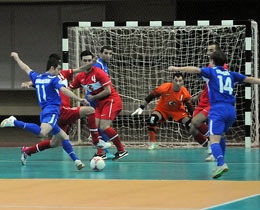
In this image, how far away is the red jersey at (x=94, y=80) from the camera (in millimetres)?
8758

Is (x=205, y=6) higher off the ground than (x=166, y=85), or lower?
higher

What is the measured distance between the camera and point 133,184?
20.2 feet

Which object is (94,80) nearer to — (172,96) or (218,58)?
(172,96)

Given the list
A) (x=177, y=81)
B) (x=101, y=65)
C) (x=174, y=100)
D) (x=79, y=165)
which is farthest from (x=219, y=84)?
(x=174, y=100)

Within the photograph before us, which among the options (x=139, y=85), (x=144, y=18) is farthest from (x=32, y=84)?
(x=144, y=18)

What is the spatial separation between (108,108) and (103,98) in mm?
201

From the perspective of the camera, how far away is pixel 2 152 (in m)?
10.5

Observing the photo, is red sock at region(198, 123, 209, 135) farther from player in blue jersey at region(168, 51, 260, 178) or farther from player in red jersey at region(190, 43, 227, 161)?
player in blue jersey at region(168, 51, 260, 178)

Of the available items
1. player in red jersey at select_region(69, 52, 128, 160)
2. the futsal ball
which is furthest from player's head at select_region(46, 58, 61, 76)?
the futsal ball

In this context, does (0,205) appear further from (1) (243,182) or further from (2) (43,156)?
(2) (43,156)

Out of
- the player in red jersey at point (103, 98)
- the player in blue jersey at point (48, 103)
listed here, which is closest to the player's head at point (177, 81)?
the player in red jersey at point (103, 98)

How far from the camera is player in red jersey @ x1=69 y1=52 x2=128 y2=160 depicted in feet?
28.7

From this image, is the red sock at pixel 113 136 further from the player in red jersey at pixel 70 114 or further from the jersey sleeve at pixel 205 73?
the jersey sleeve at pixel 205 73

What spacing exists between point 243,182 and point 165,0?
11.8 m
